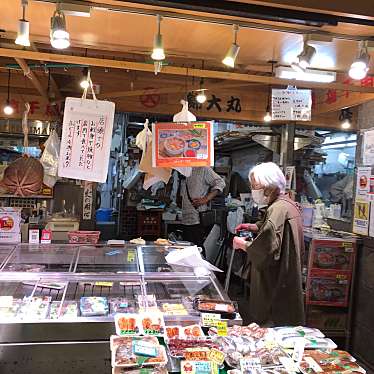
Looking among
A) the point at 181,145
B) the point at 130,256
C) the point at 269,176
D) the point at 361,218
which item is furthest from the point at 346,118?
the point at 130,256

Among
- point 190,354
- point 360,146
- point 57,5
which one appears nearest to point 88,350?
point 190,354

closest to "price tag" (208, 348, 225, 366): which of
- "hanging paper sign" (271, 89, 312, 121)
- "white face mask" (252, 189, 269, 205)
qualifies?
"white face mask" (252, 189, 269, 205)

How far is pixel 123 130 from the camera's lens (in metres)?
8.09

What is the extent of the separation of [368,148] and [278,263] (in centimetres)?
196

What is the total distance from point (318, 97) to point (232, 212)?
2249 mm

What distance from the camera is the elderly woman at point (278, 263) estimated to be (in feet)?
11.9

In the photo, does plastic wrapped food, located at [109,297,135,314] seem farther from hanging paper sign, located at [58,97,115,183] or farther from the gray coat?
the gray coat

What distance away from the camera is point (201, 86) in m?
4.76

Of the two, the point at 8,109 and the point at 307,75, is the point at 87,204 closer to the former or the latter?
the point at 8,109

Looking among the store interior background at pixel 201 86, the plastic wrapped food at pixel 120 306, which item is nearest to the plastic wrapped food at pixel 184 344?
the plastic wrapped food at pixel 120 306

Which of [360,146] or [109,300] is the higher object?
[360,146]

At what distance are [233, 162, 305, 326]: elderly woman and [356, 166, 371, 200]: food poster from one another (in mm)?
1338

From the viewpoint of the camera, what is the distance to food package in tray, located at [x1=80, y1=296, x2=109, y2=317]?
256 cm

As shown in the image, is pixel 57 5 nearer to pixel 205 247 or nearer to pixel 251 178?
pixel 251 178
